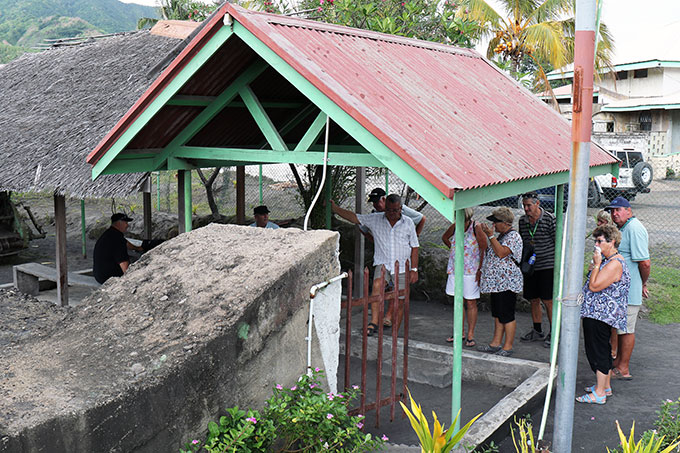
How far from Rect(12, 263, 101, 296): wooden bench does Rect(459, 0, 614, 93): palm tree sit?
1359 cm

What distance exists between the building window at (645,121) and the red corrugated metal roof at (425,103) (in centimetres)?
2525

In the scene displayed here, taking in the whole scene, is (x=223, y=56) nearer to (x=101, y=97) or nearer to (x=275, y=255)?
(x=275, y=255)

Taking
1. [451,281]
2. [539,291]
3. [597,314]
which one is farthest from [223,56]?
[539,291]

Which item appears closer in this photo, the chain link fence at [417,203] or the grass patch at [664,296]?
the grass patch at [664,296]

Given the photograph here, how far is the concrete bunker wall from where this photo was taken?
11.2 ft

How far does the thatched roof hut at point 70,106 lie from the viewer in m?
8.38

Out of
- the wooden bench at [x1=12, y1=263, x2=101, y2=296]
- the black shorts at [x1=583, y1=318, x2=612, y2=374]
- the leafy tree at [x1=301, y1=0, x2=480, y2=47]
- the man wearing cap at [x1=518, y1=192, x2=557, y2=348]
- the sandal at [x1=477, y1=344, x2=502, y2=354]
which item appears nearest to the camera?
the black shorts at [x1=583, y1=318, x2=612, y2=374]

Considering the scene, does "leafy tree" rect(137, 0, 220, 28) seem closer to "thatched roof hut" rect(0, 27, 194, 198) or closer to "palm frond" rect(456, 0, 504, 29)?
"thatched roof hut" rect(0, 27, 194, 198)

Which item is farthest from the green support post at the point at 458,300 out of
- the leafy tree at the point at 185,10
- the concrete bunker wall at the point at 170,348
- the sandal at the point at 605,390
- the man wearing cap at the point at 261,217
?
the leafy tree at the point at 185,10

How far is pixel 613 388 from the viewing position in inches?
274

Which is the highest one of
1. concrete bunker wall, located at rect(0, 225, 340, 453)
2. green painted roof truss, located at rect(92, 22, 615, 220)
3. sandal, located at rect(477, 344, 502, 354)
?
green painted roof truss, located at rect(92, 22, 615, 220)

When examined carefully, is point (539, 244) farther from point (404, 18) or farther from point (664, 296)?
point (404, 18)

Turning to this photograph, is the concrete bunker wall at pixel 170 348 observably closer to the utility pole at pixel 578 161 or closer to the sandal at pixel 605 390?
the utility pole at pixel 578 161

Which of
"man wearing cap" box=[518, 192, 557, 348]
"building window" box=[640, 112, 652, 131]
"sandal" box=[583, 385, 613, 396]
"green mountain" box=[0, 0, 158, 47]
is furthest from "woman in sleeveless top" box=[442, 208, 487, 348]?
"green mountain" box=[0, 0, 158, 47]
